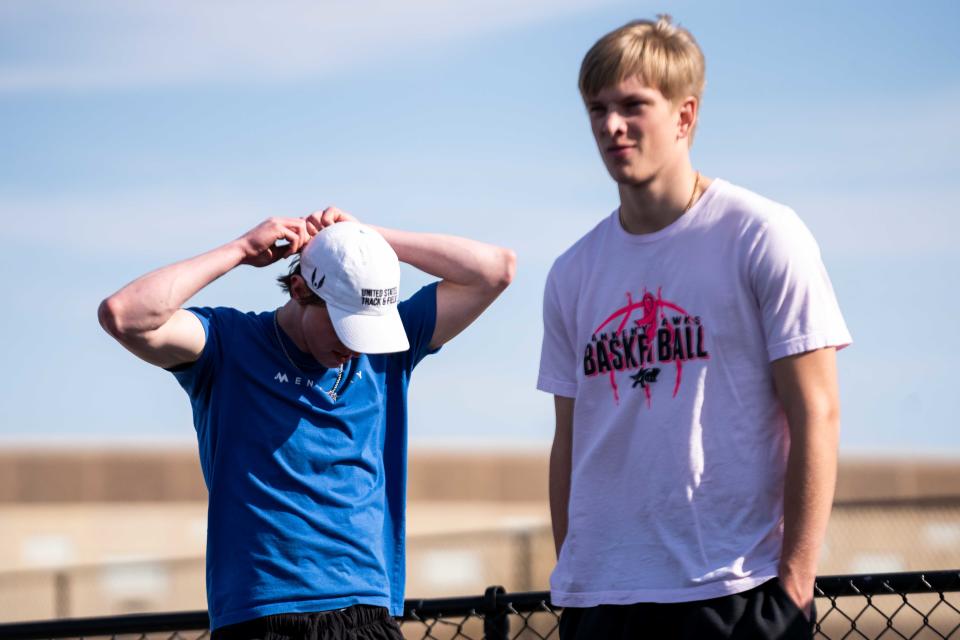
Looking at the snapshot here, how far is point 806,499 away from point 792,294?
467mm

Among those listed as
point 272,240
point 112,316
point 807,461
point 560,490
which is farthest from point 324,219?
point 807,461

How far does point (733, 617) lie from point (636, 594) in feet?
0.80

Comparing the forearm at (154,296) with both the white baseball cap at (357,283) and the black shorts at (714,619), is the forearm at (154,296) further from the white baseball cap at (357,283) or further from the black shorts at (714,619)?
the black shorts at (714,619)

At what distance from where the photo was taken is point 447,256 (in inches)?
179

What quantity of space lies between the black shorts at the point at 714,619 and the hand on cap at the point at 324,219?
1.66 m

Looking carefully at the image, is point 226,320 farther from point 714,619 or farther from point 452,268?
point 714,619

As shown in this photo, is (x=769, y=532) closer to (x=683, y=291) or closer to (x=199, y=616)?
(x=683, y=291)

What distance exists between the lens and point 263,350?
13.7ft

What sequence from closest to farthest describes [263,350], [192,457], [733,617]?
[733,617] < [263,350] < [192,457]

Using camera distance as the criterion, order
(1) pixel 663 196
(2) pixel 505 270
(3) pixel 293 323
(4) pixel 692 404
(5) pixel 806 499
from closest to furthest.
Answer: (5) pixel 806 499 < (4) pixel 692 404 < (1) pixel 663 196 < (3) pixel 293 323 < (2) pixel 505 270

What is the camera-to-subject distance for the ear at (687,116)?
134 inches

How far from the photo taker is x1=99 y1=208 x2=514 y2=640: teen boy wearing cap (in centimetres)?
390

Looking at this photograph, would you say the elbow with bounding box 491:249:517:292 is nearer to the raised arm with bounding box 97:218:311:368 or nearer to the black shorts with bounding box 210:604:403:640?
the raised arm with bounding box 97:218:311:368

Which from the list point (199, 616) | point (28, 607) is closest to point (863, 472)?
point (28, 607)
